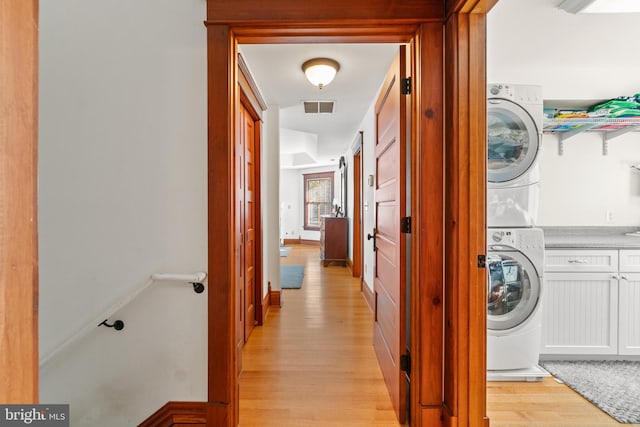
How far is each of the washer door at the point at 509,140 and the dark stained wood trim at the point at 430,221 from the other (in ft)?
2.60

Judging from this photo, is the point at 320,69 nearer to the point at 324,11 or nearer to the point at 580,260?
the point at 324,11

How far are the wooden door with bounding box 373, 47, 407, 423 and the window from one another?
6.12 m

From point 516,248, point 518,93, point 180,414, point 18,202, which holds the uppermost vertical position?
point 518,93

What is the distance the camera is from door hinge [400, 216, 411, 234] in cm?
151

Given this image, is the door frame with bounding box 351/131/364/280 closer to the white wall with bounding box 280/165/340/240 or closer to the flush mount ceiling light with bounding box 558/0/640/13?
the flush mount ceiling light with bounding box 558/0/640/13

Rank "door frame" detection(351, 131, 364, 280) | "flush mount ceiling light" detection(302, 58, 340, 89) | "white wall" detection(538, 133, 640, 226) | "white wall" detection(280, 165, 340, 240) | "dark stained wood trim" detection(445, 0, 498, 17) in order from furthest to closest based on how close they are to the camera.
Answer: "white wall" detection(280, 165, 340, 240) < "door frame" detection(351, 131, 364, 280) < "white wall" detection(538, 133, 640, 226) < "flush mount ceiling light" detection(302, 58, 340, 89) < "dark stained wood trim" detection(445, 0, 498, 17)

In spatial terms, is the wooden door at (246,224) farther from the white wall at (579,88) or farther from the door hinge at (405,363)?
the white wall at (579,88)

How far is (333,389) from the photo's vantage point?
1.84 metres

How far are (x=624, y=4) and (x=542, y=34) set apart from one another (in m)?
0.41

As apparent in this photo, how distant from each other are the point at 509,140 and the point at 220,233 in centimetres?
194

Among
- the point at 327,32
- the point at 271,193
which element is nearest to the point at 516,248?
the point at 327,32

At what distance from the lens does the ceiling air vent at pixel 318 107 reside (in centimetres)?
308

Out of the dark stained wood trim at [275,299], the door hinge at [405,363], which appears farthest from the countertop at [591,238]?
the dark stained wood trim at [275,299]

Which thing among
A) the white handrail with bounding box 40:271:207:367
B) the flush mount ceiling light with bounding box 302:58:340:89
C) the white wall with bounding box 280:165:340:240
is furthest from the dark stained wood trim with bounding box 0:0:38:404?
the white wall with bounding box 280:165:340:240
